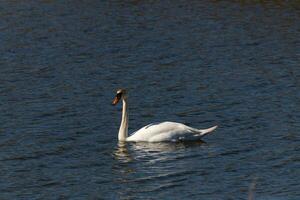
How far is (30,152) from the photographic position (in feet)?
90.4

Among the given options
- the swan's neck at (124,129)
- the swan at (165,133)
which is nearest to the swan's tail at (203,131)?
the swan at (165,133)

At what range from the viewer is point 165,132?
95.2ft

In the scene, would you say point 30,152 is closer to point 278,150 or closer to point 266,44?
point 278,150

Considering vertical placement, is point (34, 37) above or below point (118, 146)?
above

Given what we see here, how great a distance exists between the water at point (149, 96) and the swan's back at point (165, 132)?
22 centimetres

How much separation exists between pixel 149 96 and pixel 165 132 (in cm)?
503

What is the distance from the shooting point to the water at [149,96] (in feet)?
80.6

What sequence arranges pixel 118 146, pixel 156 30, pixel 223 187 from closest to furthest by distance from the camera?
pixel 223 187, pixel 118 146, pixel 156 30

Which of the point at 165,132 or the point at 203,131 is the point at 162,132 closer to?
the point at 165,132

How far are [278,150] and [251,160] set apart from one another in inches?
48.2

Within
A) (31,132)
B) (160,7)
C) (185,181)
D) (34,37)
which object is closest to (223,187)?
(185,181)

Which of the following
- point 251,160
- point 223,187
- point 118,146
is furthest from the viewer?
point 118,146

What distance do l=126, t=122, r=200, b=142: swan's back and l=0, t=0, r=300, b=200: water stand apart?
0.22 meters

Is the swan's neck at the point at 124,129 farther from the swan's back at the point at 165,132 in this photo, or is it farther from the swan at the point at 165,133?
the swan's back at the point at 165,132
